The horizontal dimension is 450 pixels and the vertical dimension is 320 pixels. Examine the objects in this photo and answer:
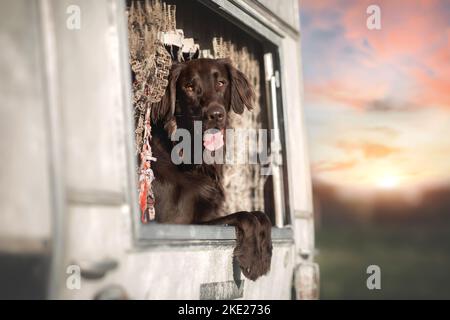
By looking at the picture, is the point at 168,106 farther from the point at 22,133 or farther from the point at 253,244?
the point at 22,133

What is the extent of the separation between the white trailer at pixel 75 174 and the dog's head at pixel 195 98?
2.82 ft

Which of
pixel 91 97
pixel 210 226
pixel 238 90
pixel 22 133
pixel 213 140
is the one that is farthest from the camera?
pixel 238 90

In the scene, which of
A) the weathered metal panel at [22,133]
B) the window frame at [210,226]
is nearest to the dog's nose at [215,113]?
the window frame at [210,226]

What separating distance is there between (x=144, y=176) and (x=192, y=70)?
2.91 ft

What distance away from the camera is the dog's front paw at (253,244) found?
4.38 metres

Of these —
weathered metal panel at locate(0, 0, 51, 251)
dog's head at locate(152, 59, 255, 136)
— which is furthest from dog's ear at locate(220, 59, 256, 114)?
weathered metal panel at locate(0, 0, 51, 251)

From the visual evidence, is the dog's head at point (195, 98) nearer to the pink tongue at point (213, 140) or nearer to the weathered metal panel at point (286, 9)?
the pink tongue at point (213, 140)

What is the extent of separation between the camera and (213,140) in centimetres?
462

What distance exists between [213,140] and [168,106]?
1.26 feet

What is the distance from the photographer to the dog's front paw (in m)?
4.38

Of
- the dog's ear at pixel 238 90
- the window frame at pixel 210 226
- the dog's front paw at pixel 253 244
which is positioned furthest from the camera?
the dog's ear at pixel 238 90

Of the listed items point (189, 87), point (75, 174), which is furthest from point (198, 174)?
point (75, 174)

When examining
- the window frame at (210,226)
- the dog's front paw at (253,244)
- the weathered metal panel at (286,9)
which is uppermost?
the weathered metal panel at (286,9)
